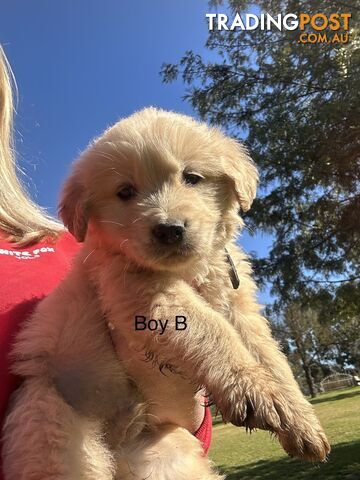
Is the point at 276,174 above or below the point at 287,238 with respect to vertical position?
above

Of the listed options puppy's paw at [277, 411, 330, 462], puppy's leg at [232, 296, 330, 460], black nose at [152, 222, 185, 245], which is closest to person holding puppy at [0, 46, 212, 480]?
puppy's leg at [232, 296, 330, 460]

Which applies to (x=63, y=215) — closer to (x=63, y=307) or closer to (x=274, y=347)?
(x=63, y=307)

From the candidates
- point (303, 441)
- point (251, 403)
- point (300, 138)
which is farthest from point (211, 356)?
point (300, 138)

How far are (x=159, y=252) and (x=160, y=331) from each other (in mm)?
331

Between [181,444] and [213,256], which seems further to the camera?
[213,256]

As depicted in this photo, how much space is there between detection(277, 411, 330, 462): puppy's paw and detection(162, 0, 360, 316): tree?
7.02m

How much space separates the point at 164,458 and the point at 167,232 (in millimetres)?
936

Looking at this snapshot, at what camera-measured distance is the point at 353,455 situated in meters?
13.3

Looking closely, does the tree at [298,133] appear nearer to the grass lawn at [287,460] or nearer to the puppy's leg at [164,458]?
the grass lawn at [287,460]

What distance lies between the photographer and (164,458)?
2189 millimetres

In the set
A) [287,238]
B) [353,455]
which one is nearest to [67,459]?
[287,238]

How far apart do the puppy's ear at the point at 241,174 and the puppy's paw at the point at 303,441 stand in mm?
1054

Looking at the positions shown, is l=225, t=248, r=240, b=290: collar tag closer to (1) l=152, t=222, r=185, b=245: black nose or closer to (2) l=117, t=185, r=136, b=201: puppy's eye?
(1) l=152, t=222, r=185, b=245: black nose

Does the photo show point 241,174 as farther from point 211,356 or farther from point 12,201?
point 12,201
